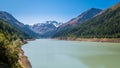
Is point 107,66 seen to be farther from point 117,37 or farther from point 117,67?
point 117,37

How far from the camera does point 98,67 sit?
38.7 m

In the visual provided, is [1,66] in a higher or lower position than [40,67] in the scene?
higher

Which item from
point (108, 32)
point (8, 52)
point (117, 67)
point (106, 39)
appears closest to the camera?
point (8, 52)

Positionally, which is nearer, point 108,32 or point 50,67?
point 50,67

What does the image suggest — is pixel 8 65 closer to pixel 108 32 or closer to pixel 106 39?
pixel 106 39

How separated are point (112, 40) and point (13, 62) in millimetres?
122535

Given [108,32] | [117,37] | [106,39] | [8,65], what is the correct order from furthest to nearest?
[108,32] → [106,39] → [117,37] → [8,65]

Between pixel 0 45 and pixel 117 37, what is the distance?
12357 centimetres

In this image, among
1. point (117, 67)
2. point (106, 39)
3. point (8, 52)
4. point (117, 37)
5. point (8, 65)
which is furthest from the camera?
point (106, 39)

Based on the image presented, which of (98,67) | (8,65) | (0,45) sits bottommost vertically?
(98,67)

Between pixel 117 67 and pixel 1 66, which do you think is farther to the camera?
pixel 117 67

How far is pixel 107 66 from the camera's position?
127ft

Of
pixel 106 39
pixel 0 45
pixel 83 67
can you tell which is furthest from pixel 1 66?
pixel 106 39

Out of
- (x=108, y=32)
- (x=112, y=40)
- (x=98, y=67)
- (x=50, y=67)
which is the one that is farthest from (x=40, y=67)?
(x=108, y=32)
